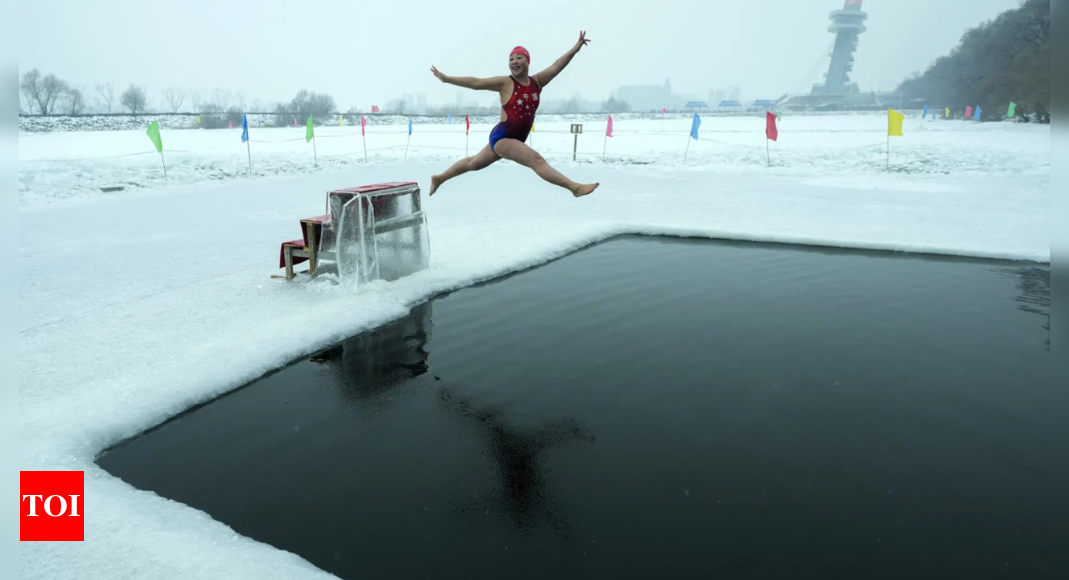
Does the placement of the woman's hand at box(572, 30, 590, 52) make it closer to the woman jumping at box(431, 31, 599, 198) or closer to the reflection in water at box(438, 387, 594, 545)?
the woman jumping at box(431, 31, 599, 198)

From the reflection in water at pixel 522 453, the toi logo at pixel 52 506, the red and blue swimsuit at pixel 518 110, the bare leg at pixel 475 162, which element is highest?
the red and blue swimsuit at pixel 518 110

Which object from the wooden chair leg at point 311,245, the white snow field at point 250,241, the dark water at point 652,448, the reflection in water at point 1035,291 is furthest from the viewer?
the wooden chair leg at point 311,245

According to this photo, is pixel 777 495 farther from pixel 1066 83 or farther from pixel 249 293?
pixel 249 293

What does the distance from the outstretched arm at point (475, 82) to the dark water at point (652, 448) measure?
8.39ft

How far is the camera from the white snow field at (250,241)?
421 cm

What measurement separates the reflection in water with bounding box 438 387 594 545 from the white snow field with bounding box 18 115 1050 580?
122 centimetres

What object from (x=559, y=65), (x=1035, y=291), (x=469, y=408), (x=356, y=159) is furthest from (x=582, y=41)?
(x=356, y=159)

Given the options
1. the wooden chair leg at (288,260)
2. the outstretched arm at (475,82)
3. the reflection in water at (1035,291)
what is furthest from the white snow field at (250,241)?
the outstretched arm at (475,82)

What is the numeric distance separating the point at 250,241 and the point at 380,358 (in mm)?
6574

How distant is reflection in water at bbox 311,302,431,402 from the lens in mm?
5864

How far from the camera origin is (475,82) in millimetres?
5895

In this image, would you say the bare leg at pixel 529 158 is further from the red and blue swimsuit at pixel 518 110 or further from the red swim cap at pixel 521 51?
the red swim cap at pixel 521 51

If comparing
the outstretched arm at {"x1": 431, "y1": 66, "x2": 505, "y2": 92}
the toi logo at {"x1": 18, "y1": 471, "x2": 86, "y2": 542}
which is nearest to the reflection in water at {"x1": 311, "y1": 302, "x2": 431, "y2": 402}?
the toi logo at {"x1": 18, "y1": 471, "x2": 86, "y2": 542}

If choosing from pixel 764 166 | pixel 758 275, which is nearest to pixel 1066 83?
pixel 758 275
